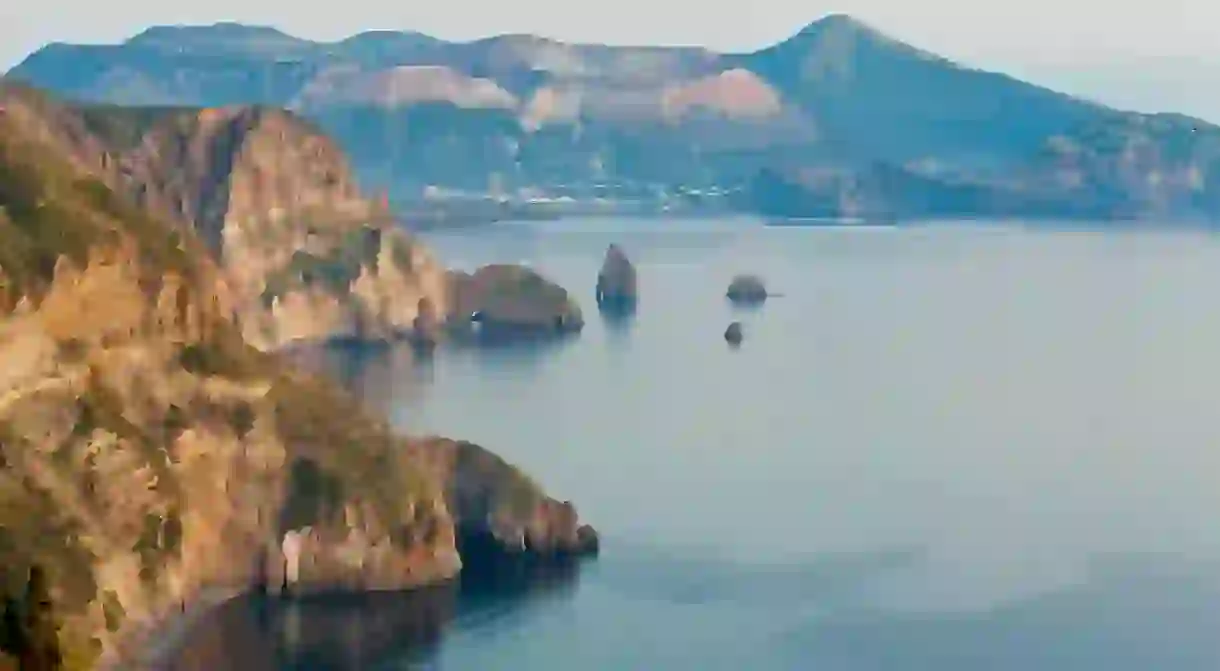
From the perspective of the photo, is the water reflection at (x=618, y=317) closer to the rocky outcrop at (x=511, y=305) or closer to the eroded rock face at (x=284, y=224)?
the rocky outcrop at (x=511, y=305)

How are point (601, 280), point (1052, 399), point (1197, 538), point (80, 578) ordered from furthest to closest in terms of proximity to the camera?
point (601, 280) → point (1052, 399) → point (1197, 538) → point (80, 578)

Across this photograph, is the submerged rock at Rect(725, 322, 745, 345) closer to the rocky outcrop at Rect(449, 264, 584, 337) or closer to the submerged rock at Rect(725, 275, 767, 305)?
the rocky outcrop at Rect(449, 264, 584, 337)

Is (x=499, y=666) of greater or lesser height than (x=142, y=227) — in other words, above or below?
below

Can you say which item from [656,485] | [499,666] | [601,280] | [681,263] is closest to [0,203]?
[499,666]

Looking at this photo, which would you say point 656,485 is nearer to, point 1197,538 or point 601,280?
point 1197,538

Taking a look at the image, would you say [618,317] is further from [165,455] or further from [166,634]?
[166,634]

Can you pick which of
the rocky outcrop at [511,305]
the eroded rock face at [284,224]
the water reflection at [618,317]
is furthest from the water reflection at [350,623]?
the rocky outcrop at [511,305]
